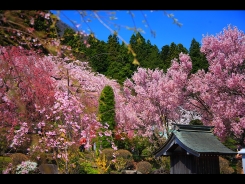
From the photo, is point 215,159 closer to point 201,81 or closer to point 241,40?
point 201,81

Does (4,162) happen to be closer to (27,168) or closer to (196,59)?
(27,168)

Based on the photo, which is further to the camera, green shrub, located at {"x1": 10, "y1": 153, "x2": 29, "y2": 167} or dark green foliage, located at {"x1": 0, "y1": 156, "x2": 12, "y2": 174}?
green shrub, located at {"x1": 10, "y1": 153, "x2": 29, "y2": 167}

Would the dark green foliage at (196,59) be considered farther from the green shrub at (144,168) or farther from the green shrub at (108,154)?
the green shrub at (108,154)

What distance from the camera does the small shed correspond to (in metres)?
5.53

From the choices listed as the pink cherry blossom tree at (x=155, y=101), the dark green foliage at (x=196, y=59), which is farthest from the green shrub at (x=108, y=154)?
the dark green foliage at (x=196, y=59)

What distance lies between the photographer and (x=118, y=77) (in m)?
13.5

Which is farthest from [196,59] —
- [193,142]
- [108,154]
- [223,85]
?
[193,142]

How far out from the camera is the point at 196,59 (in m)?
11.2

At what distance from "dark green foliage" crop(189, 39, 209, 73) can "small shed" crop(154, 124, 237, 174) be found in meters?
5.00

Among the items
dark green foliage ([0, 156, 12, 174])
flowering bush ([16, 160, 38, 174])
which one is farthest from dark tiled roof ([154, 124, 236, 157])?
dark green foliage ([0, 156, 12, 174])

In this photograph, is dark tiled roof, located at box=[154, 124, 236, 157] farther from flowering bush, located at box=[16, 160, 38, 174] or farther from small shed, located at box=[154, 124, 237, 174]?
flowering bush, located at box=[16, 160, 38, 174]

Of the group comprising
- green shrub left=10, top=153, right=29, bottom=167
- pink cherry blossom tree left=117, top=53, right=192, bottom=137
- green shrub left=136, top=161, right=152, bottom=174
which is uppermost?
pink cherry blossom tree left=117, top=53, right=192, bottom=137

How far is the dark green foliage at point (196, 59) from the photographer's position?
35.0ft

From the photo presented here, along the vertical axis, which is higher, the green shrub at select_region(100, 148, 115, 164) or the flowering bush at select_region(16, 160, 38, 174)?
the green shrub at select_region(100, 148, 115, 164)
